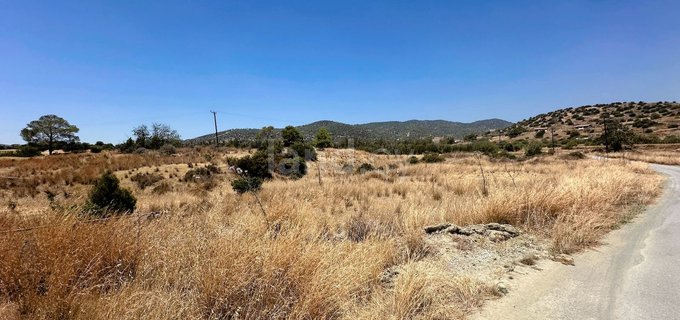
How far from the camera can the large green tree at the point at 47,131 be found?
59906mm

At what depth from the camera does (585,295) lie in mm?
3594

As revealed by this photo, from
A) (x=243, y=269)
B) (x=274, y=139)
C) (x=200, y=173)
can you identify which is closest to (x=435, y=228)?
(x=243, y=269)

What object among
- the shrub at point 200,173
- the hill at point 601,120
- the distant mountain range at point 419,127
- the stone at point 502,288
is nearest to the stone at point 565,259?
the stone at point 502,288

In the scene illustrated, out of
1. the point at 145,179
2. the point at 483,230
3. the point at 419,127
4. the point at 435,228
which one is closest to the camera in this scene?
the point at 483,230

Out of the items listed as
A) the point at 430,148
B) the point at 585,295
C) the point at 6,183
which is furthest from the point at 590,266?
the point at 430,148

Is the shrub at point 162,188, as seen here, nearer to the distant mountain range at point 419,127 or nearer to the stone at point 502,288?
the stone at point 502,288

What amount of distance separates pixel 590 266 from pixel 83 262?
578 cm

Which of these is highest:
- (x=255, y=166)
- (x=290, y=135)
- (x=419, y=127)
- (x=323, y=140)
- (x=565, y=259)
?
(x=419, y=127)

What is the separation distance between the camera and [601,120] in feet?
278

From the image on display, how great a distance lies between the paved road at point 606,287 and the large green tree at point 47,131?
2923 inches

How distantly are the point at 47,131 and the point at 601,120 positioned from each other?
117 m

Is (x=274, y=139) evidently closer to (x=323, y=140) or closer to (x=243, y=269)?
(x=323, y=140)

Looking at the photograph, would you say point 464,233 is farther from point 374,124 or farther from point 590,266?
point 374,124

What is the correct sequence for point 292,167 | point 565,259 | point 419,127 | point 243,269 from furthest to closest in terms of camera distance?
1. point 419,127
2. point 292,167
3. point 565,259
4. point 243,269
